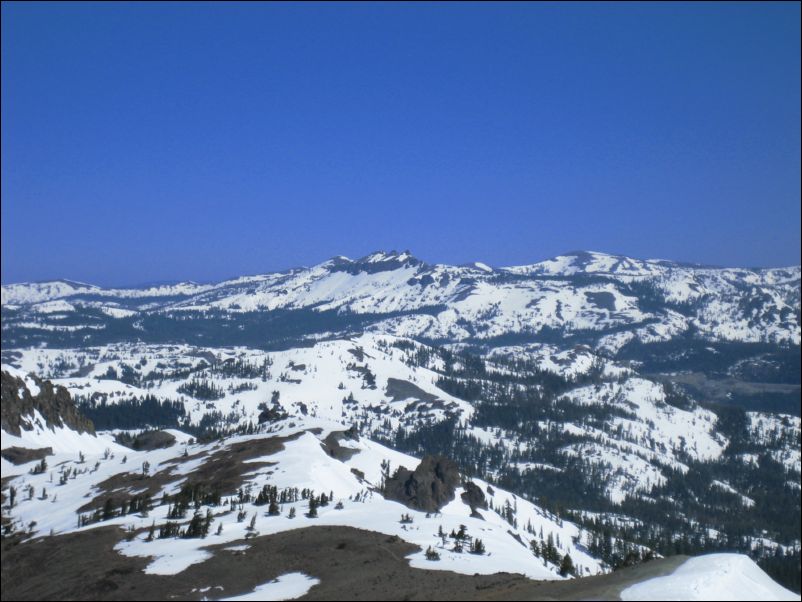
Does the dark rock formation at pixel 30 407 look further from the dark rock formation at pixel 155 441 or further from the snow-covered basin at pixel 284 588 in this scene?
the snow-covered basin at pixel 284 588

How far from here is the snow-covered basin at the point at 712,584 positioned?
35.8 metres

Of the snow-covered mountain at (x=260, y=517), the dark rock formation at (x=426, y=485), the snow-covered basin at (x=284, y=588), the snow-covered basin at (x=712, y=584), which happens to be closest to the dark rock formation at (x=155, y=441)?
the snow-covered mountain at (x=260, y=517)

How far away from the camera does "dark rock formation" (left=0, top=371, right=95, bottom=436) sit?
166375mm

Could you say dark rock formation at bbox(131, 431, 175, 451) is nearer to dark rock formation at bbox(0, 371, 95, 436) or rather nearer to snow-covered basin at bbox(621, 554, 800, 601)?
dark rock formation at bbox(0, 371, 95, 436)

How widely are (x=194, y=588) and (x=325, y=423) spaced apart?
11421 cm

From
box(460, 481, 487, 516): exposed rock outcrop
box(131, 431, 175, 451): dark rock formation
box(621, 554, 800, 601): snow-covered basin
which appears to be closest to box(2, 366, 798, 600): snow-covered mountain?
box(621, 554, 800, 601): snow-covered basin

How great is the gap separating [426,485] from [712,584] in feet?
281

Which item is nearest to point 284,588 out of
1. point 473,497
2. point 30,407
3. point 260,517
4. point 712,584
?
point 712,584

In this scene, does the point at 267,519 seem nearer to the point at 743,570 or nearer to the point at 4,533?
the point at 4,533

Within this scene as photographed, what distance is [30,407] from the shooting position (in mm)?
176250

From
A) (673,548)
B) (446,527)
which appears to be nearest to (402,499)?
(446,527)

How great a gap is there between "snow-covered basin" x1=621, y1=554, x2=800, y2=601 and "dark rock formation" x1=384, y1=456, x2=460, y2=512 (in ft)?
235

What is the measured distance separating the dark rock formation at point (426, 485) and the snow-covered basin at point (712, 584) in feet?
235

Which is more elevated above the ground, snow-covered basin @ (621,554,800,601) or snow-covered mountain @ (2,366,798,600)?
snow-covered basin @ (621,554,800,601)
